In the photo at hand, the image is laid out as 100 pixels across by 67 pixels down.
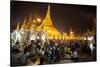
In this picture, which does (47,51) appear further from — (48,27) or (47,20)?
(47,20)

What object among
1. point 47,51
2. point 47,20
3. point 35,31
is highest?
point 47,20

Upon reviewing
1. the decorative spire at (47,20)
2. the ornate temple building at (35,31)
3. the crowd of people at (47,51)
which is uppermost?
the decorative spire at (47,20)

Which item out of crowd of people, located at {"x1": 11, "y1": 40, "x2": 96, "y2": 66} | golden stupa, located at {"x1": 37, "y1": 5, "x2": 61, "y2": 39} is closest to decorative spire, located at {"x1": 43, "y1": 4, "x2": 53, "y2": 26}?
golden stupa, located at {"x1": 37, "y1": 5, "x2": 61, "y2": 39}

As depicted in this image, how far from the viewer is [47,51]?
9.69ft

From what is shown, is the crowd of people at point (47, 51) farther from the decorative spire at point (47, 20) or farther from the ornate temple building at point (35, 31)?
the decorative spire at point (47, 20)

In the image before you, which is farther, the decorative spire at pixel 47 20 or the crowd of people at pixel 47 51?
the decorative spire at pixel 47 20

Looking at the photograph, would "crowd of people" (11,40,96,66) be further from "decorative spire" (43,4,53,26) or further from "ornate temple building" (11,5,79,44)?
Result: "decorative spire" (43,4,53,26)

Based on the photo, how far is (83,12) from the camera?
3.18 metres

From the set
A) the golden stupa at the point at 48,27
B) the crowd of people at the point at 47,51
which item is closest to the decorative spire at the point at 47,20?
the golden stupa at the point at 48,27

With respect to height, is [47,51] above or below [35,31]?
below

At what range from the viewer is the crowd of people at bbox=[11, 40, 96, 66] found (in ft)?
9.28

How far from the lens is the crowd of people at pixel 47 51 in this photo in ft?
9.28

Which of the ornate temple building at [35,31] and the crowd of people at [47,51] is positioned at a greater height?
the ornate temple building at [35,31]

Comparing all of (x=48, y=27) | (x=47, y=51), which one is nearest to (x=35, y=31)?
(x=48, y=27)
